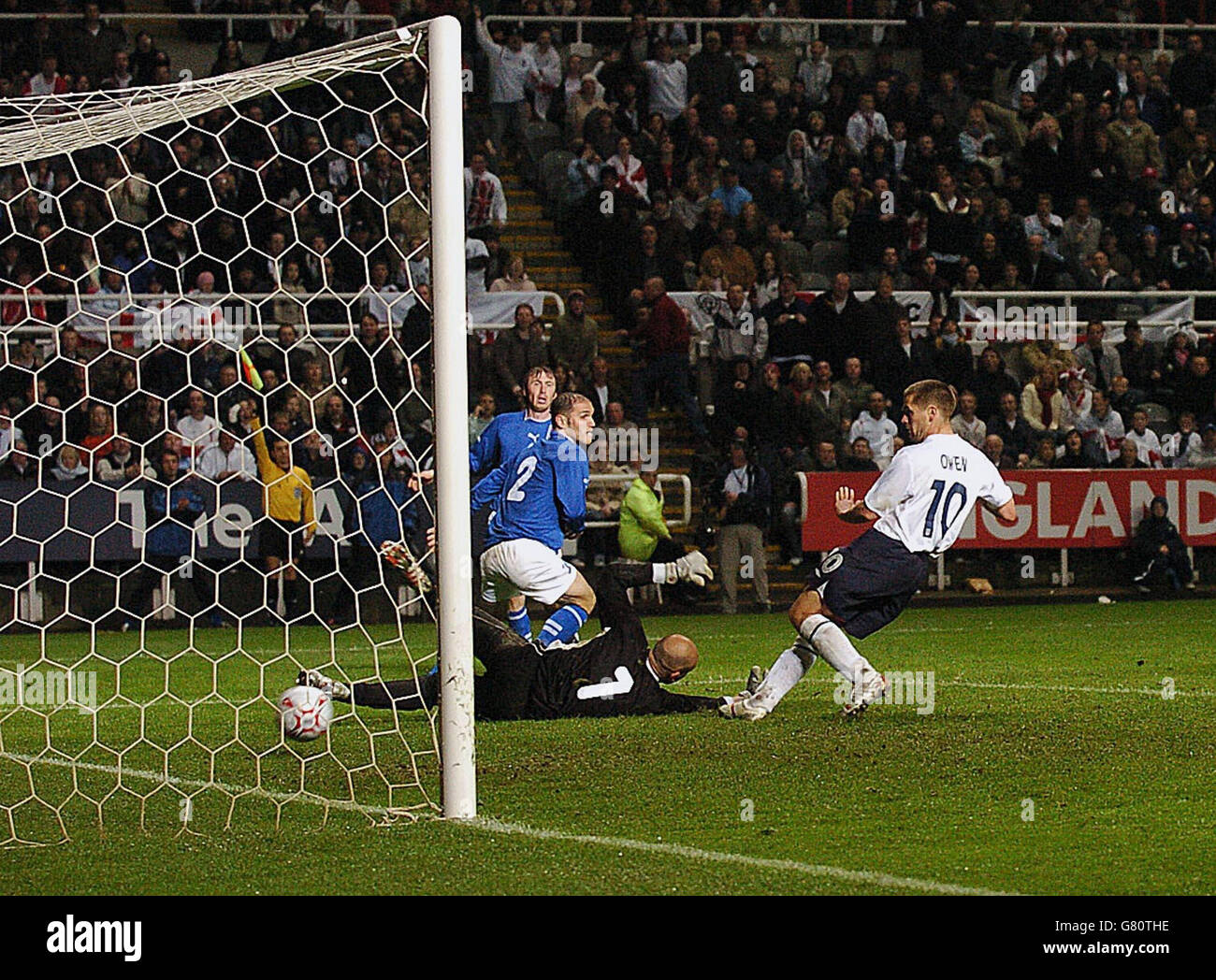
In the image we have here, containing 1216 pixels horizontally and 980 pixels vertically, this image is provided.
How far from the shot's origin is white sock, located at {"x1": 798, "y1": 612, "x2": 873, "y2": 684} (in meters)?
8.05

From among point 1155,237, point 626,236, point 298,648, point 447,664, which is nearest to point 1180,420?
point 1155,237

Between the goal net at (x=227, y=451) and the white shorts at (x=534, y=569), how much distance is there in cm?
66

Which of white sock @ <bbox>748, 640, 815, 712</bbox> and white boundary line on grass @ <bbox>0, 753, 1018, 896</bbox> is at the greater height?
white sock @ <bbox>748, 640, 815, 712</bbox>

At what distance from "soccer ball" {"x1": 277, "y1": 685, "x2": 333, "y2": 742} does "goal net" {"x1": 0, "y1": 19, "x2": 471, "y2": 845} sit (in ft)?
0.19

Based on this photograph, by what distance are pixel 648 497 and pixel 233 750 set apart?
764cm

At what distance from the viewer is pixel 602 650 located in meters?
8.23

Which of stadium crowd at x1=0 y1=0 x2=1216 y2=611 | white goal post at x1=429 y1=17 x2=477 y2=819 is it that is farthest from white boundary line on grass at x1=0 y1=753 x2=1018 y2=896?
stadium crowd at x1=0 y1=0 x2=1216 y2=611

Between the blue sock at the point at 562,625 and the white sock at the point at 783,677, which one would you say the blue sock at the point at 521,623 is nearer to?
the blue sock at the point at 562,625

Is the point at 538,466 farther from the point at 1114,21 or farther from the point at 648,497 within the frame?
the point at 1114,21

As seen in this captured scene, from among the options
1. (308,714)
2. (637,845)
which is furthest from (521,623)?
(637,845)

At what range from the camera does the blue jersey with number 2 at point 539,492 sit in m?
9.62

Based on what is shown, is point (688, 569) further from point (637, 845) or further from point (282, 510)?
point (282, 510)

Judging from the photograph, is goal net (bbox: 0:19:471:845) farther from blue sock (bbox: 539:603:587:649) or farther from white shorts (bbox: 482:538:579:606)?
blue sock (bbox: 539:603:587:649)

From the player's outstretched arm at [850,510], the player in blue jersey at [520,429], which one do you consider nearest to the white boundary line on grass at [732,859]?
the player's outstretched arm at [850,510]
